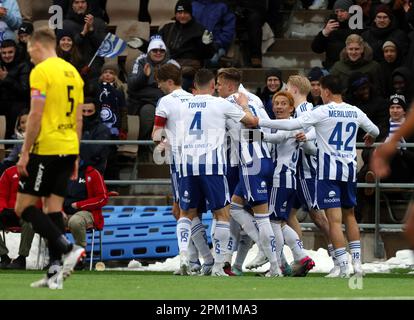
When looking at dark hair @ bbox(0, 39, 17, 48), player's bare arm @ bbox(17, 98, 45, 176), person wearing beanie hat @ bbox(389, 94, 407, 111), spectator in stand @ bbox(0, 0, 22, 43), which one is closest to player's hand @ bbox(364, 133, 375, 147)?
person wearing beanie hat @ bbox(389, 94, 407, 111)

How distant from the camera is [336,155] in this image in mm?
17516

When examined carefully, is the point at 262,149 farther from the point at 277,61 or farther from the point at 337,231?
the point at 277,61

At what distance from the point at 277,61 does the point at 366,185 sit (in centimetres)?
512

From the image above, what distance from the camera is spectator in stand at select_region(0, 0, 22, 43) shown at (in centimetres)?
2462

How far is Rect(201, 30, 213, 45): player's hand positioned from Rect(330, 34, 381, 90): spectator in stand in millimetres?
2259

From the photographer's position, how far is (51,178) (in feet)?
45.7

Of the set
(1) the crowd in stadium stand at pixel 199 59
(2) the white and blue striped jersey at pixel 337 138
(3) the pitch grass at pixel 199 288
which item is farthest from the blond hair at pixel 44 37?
(1) the crowd in stadium stand at pixel 199 59

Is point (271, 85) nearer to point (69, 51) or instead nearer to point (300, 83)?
point (300, 83)

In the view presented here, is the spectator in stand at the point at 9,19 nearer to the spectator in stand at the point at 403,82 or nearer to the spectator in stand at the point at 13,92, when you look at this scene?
the spectator in stand at the point at 13,92

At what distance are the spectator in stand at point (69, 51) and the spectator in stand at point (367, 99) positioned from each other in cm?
431

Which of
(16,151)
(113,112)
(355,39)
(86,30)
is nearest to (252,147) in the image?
(16,151)

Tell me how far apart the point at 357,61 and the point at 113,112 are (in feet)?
12.1

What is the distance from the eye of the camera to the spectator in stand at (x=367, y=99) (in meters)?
21.6
